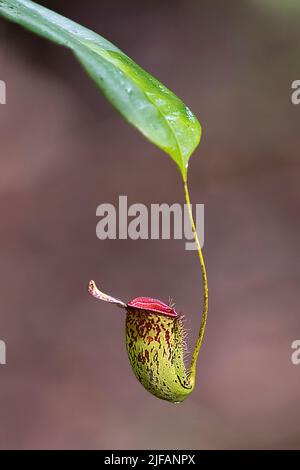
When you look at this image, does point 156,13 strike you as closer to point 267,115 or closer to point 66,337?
point 267,115

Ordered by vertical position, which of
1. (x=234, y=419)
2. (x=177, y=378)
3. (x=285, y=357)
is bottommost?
(x=177, y=378)

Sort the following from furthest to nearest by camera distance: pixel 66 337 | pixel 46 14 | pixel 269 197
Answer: pixel 269 197 → pixel 66 337 → pixel 46 14

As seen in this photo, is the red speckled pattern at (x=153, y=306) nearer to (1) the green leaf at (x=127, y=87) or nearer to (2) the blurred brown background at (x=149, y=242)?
→ (1) the green leaf at (x=127, y=87)

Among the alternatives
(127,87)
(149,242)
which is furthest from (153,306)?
(149,242)

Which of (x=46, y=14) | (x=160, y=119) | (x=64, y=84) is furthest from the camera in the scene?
(x=64, y=84)

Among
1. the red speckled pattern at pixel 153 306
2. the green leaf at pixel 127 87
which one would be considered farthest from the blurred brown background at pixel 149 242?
the green leaf at pixel 127 87

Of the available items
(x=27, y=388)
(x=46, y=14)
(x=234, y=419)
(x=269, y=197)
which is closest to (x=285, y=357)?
(x=234, y=419)

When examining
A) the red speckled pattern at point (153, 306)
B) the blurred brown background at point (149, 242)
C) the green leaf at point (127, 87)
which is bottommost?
the red speckled pattern at point (153, 306)

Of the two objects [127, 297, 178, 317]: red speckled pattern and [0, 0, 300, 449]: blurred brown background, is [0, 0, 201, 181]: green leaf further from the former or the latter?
[0, 0, 300, 449]: blurred brown background
